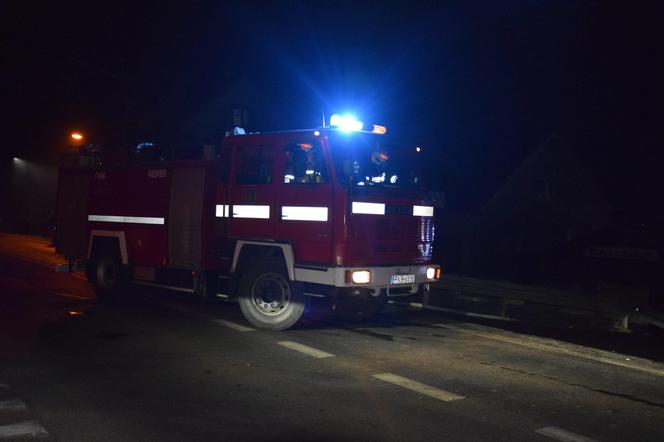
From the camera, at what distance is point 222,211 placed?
901cm

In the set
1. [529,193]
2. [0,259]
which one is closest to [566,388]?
[0,259]

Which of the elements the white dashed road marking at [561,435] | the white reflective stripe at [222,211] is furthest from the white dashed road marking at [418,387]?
the white reflective stripe at [222,211]

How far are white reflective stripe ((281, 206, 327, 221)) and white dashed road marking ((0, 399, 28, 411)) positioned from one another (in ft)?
12.8

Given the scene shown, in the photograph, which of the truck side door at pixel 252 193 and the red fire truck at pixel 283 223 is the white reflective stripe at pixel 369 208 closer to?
the red fire truck at pixel 283 223

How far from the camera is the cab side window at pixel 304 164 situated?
7895 mm

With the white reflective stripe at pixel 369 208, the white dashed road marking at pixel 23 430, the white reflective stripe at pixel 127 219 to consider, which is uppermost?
the white reflective stripe at pixel 369 208

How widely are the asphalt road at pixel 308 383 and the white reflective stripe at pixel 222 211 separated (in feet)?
5.20

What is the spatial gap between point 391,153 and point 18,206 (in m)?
53.8

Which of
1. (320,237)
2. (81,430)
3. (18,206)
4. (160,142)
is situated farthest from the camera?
(18,206)

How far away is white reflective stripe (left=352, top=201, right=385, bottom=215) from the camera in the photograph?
25.5 feet

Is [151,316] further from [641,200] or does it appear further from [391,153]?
[641,200]

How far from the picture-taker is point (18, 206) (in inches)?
2136

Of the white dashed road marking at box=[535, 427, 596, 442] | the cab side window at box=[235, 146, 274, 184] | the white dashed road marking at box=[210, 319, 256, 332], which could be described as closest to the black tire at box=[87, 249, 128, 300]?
the white dashed road marking at box=[210, 319, 256, 332]

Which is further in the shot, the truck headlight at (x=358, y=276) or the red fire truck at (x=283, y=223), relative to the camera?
the red fire truck at (x=283, y=223)
